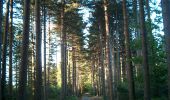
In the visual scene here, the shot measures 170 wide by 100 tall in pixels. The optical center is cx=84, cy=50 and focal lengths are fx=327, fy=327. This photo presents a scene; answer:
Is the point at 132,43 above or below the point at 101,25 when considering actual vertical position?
below

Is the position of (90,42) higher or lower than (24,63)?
higher

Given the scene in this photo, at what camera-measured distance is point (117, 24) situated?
3675 cm

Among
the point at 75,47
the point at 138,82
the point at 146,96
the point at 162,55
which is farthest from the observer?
the point at 75,47

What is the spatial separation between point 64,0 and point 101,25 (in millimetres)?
6299

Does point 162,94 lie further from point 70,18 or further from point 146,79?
point 70,18

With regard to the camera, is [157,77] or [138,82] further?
[138,82]

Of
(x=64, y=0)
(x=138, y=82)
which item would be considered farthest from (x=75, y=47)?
(x=138, y=82)

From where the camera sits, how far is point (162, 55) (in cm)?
1941

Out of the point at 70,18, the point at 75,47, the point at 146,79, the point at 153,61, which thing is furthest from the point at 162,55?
the point at 75,47

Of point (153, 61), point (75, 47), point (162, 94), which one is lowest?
point (162, 94)

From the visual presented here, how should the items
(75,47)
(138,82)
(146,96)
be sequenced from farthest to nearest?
(75,47), (138,82), (146,96)

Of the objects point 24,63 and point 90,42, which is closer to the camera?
point 24,63

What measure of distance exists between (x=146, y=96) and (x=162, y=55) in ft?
16.7

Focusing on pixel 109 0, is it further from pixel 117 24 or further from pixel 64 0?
pixel 117 24
